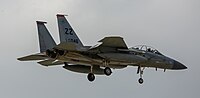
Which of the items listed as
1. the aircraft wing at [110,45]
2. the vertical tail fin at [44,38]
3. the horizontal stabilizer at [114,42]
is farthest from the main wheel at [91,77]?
the vertical tail fin at [44,38]

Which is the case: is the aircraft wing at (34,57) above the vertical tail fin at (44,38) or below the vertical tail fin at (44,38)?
below

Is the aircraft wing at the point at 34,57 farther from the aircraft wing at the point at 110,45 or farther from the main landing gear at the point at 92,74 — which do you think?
the aircraft wing at the point at 110,45

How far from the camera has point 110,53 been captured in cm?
7206

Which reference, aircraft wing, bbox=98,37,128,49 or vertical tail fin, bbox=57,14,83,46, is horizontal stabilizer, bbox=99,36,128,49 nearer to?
aircraft wing, bbox=98,37,128,49

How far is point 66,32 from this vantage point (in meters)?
72.7

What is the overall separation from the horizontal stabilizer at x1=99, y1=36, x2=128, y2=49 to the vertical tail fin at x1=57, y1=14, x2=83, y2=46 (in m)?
2.32

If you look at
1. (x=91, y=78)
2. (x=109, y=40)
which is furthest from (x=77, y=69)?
(x=109, y=40)

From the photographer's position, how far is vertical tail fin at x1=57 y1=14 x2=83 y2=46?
72.4 metres

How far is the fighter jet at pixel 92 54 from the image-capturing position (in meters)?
70.8

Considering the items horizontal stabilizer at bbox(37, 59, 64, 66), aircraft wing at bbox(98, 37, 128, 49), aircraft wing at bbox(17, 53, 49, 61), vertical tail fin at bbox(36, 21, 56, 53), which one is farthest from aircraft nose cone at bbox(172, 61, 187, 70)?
aircraft wing at bbox(17, 53, 49, 61)

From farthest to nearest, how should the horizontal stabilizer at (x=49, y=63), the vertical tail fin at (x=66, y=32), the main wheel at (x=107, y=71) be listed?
the horizontal stabilizer at (x=49, y=63)
the main wheel at (x=107, y=71)
the vertical tail fin at (x=66, y=32)

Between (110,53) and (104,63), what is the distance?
4.80 feet

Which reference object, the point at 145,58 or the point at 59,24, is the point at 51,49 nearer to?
the point at 59,24

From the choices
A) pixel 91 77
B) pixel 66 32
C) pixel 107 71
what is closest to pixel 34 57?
pixel 66 32
